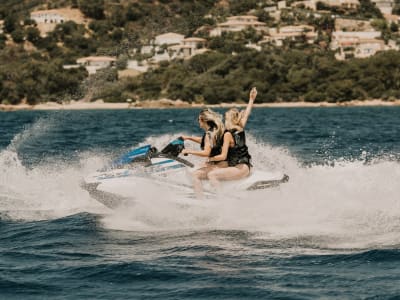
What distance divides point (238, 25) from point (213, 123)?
129001 mm

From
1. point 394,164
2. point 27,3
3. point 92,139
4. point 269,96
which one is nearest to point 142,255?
point 394,164

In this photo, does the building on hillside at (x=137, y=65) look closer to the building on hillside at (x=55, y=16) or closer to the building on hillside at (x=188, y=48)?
the building on hillside at (x=188, y=48)

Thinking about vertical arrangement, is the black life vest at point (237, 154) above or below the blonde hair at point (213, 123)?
below

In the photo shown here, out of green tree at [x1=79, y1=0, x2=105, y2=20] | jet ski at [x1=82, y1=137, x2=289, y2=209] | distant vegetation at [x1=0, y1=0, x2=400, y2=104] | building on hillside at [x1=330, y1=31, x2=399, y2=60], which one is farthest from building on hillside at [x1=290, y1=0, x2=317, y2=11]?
jet ski at [x1=82, y1=137, x2=289, y2=209]

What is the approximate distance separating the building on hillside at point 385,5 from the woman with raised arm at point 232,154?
Answer: 170441 mm

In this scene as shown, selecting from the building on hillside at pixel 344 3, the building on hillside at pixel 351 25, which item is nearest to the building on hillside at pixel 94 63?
the building on hillside at pixel 351 25

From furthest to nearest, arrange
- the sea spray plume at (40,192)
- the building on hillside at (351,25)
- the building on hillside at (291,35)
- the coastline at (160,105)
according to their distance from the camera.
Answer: the building on hillside at (351,25), the building on hillside at (291,35), the coastline at (160,105), the sea spray plume at (40,192)

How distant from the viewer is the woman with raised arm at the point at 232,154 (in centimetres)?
1058

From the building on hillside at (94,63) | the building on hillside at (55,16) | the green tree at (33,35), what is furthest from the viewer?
the building on hillside at (55,16)

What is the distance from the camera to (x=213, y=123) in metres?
10.6

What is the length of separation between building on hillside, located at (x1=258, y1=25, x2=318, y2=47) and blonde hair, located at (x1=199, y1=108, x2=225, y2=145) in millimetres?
110866

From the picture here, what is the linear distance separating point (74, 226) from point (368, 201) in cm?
389

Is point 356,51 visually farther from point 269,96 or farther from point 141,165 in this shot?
point 141,165

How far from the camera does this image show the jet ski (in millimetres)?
10703
